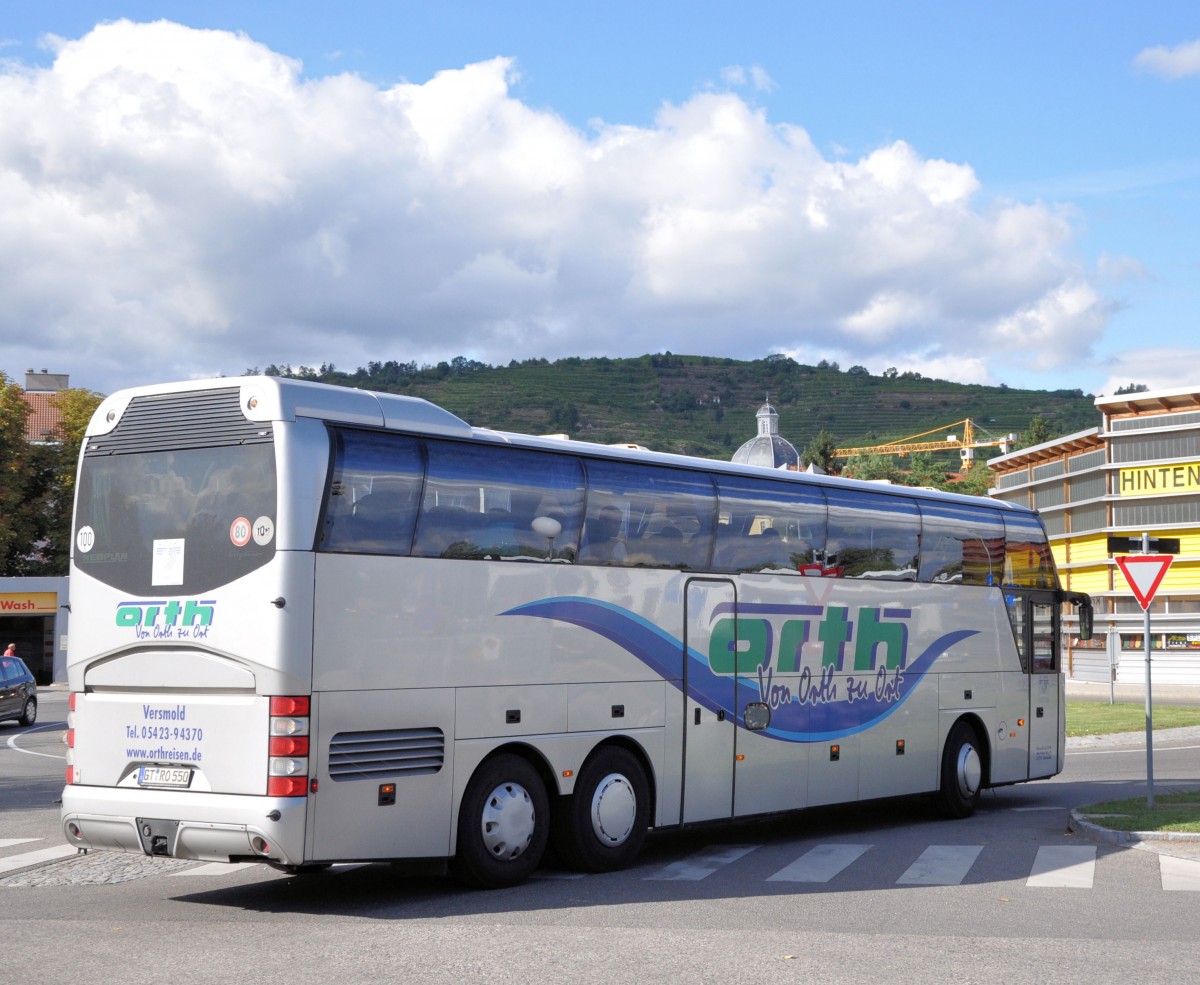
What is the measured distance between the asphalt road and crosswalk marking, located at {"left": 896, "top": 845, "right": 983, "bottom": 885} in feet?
0.08

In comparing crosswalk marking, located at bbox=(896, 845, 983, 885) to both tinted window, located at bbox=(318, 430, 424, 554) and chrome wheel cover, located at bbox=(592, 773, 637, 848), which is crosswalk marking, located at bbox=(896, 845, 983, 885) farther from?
tinted window, located at bbox=(318, 430, 424, 554)

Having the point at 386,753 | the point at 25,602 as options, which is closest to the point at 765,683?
the point at 386,753

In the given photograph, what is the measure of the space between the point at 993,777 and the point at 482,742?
8.72m

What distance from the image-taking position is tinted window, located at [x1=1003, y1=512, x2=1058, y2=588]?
723 inches

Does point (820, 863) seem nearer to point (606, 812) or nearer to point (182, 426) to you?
point (606, 812)

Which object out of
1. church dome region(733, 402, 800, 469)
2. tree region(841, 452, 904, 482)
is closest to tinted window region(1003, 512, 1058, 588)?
church dome region(733, 402, 800, 469)

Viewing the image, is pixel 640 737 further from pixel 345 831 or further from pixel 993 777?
pixel 993 777

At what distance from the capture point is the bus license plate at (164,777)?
10.2 metres

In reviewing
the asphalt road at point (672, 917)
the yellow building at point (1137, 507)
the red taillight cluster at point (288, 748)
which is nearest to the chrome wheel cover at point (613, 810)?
the asphalt road at point (672, 917)

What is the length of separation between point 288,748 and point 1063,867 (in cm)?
659

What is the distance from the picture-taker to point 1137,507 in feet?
232

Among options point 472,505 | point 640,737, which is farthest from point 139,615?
point 640,737

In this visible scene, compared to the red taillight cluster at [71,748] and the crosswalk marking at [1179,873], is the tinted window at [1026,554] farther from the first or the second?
the red taillight cluster at [71,748]

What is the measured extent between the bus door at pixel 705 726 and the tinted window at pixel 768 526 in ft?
1.15
